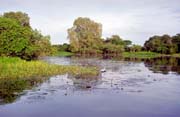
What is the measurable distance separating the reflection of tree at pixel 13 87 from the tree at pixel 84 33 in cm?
5650

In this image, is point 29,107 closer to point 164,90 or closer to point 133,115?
point 133,115

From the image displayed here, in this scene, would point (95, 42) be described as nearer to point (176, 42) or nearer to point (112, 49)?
point (112, 49)

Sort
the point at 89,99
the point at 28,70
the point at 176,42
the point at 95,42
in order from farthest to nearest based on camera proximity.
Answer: the point at 176,42 < the point at 95,42 < the point at 28,70 < the point at 89,99

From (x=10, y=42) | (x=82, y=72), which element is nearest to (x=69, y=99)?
(x=82, y=72)

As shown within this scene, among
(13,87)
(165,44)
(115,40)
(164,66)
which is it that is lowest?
(13,87)

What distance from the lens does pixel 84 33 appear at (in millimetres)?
78000

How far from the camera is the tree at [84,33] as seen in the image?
77500 mm

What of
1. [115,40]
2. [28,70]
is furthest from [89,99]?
[115,40]

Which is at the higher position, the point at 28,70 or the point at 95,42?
the point at 95,42

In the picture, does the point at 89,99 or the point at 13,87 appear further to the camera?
the point at 13,87

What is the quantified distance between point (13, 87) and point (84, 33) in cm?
6061

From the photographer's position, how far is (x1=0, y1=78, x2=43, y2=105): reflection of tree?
49.3 feet

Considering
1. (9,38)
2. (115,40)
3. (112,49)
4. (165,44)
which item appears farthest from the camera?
(115,40)

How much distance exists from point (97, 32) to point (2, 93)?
63552 millimetres
